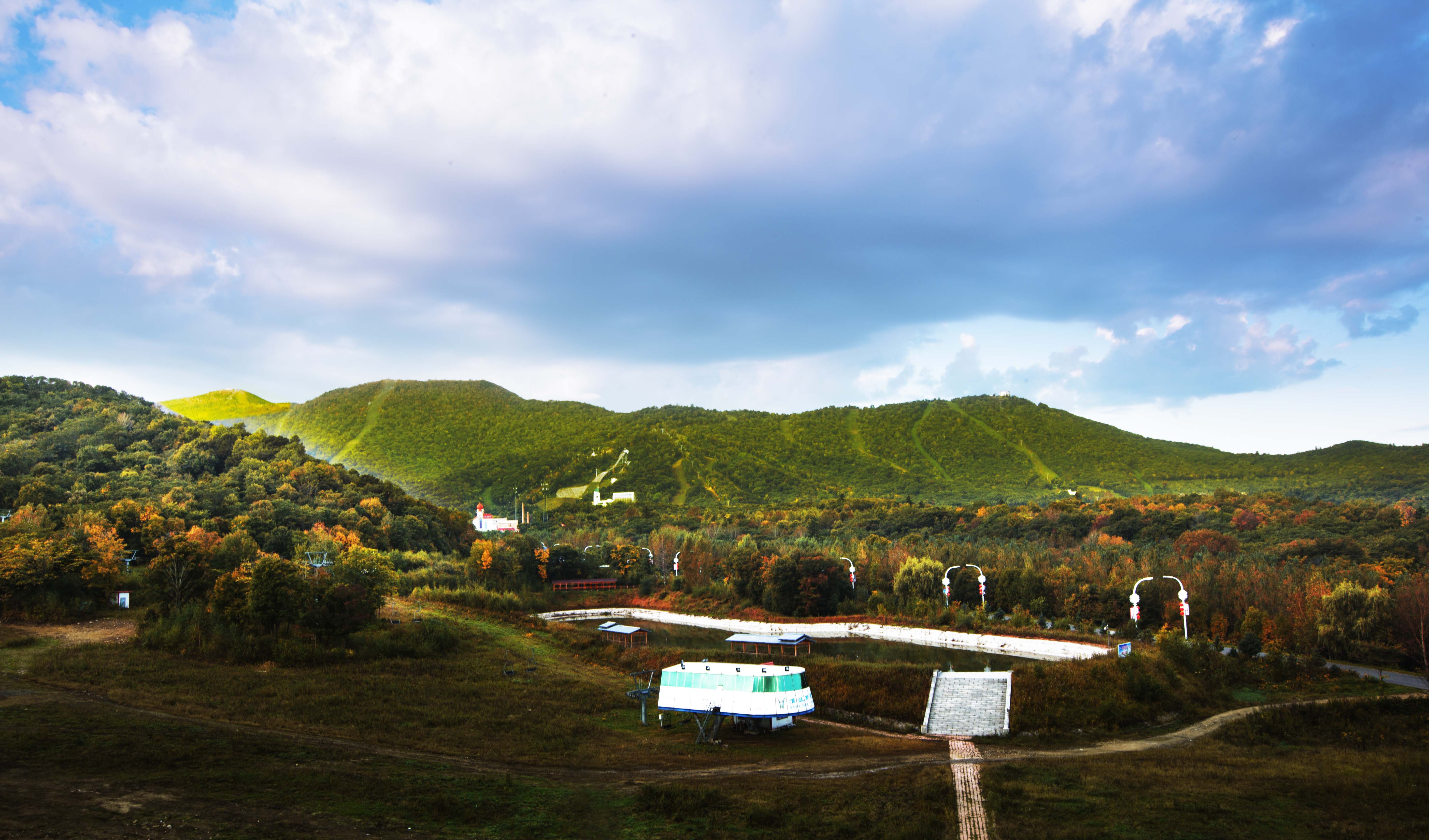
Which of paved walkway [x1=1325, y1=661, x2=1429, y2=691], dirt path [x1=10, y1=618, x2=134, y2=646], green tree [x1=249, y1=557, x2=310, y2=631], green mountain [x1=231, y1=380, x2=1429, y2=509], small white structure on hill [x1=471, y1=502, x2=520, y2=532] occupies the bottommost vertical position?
dirt path [x1=10, y1=618, x2=134, y2=646]

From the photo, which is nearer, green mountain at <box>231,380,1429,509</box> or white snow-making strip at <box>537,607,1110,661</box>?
white snow-making strip at <box>537,607,1110,661</box>

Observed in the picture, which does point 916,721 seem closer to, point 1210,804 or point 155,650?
point 1210,804

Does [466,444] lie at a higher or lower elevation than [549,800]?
higher

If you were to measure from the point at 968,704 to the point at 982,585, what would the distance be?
21.6 metres

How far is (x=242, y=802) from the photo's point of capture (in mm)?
17203

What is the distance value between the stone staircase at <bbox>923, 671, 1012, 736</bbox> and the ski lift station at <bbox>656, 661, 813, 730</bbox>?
481cm

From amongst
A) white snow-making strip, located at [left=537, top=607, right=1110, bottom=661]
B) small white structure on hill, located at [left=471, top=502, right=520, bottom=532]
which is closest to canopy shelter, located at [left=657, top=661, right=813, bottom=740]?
white snow-making strip, located at [left=537, top=607, right=1110, bottom=661]

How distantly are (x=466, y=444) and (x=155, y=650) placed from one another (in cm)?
15779

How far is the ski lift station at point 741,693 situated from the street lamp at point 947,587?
26360 mm

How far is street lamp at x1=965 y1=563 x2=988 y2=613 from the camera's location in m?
50.2

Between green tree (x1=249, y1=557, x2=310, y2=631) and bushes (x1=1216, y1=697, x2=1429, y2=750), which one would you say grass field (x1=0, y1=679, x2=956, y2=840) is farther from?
green tree (x1=249, y1=557, x2=310, y2=631)

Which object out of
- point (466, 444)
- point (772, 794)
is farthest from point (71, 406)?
point (772, 794)

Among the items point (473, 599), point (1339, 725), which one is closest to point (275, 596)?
point (473, 599)

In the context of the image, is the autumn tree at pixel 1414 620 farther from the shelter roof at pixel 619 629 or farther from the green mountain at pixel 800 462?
the green mountain at pixel 800 462
